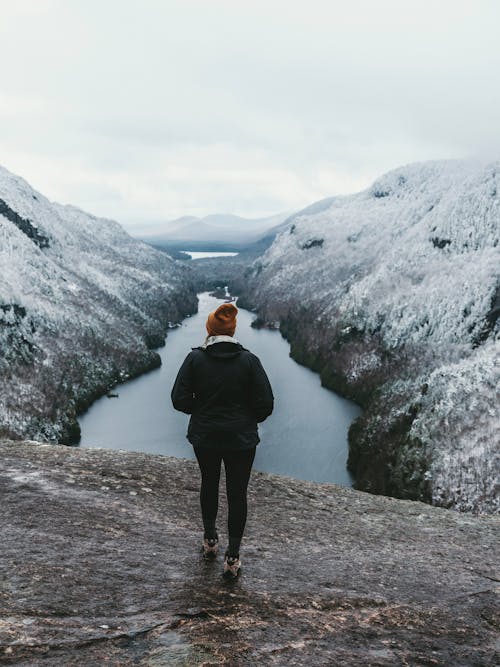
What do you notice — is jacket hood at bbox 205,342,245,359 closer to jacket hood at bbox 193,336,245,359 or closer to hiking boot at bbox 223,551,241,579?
jacket hood at bbox 193,336,245,359

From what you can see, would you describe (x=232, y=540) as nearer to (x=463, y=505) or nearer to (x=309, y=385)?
(x=463, y=505)

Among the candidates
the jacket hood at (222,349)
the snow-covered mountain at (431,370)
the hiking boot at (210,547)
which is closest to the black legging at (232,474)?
the hiking boot at (210,547)

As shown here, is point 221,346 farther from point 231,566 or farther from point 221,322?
point 231,566

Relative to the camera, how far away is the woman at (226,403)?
792cm

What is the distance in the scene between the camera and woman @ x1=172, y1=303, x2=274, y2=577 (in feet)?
26.0

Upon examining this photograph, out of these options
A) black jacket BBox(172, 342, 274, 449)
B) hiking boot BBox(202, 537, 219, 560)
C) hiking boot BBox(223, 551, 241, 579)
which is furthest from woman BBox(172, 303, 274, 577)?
hiking boot BBox(202, 537, 219, 560)

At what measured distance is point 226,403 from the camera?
8031 mm

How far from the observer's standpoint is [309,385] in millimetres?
149375

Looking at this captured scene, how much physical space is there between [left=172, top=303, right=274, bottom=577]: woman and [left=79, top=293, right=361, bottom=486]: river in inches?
3149

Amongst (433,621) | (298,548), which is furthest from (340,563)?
(433,621)

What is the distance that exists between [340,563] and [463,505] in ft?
247

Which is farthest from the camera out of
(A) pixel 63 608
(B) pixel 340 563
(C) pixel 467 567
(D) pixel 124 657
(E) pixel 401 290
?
(E) pixel 401 290

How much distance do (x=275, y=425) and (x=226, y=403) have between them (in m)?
105

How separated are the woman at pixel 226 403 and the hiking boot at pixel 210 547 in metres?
0.94
